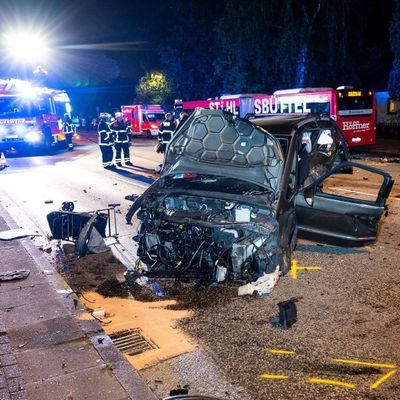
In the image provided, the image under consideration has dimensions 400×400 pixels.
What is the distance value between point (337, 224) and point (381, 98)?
27675mm

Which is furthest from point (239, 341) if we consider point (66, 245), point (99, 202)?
point (99, 202)

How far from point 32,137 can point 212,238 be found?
17.8 m

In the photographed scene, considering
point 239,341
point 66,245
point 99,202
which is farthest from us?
point 99,202

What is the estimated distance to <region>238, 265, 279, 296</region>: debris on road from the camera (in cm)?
511

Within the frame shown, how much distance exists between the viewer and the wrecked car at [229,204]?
5.11 meters

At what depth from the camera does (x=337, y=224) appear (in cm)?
574

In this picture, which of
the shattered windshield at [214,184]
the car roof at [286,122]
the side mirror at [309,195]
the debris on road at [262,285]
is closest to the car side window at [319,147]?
the car roof at [286,122]

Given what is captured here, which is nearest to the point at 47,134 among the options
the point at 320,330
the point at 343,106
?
the point at 343,106

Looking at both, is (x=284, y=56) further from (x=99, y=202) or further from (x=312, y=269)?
(x=312, y=269)

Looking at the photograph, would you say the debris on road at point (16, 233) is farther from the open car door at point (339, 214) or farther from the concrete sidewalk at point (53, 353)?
the open car door at point (339, 214)

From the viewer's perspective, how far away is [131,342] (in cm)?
446

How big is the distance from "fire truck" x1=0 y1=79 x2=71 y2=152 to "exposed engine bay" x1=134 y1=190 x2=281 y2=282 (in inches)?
670

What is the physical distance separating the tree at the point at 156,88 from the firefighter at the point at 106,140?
2846 cm

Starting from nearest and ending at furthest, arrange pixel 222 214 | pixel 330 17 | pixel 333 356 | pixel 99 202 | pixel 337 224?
pixel 333 356 → pixel 222 214 → pixel 337 224 → pixel 99 202 → pixel 330 17
